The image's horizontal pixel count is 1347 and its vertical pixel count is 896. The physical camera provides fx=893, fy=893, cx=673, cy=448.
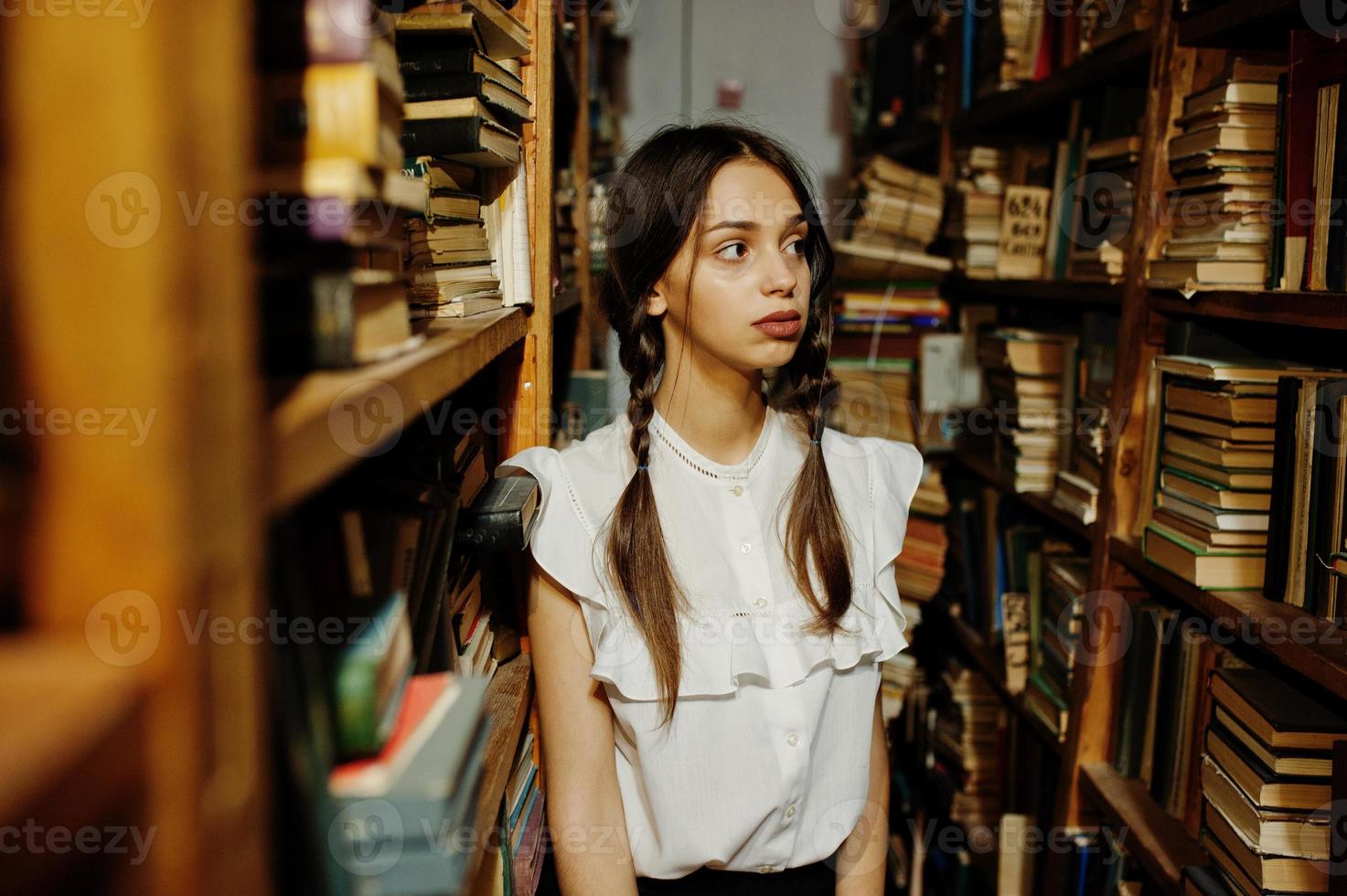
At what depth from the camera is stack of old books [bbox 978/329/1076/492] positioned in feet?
6.56

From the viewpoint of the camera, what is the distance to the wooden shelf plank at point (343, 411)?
385mm

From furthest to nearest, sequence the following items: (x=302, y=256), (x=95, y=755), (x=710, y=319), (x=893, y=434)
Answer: (x=893, y=434) < (x=710, y=319) < (x=302, y=256) < (x=95, y=755)

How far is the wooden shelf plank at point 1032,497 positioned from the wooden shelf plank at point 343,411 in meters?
1.44

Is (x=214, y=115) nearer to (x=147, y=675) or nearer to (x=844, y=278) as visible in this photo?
(x=147, y=675)

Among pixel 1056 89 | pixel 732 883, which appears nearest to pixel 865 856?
pixel 732 883

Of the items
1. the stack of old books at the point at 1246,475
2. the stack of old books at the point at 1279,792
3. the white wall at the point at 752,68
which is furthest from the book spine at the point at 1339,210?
the white wall at the point at 752,68

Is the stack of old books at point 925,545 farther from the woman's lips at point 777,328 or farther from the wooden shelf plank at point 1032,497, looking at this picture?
the woman's lips at point 777,328

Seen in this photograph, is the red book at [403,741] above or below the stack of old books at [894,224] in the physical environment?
below

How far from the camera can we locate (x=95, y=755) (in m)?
0.28

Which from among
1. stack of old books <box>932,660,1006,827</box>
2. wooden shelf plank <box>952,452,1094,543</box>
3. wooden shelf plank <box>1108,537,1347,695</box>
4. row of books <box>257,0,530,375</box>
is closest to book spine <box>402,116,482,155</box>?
row of books <box>257,0,530,375</box>

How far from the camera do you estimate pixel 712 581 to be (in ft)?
4.33

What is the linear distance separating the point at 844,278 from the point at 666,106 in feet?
3.95

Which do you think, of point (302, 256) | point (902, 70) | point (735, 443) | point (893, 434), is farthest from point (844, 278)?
point (302, 256)

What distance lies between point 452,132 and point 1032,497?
61.3 inches
